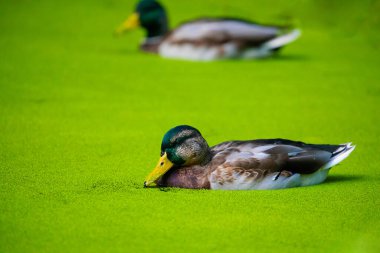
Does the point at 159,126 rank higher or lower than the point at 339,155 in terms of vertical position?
lower

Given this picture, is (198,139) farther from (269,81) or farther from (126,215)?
(269,81)

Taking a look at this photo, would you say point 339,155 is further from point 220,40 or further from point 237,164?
point 220,40

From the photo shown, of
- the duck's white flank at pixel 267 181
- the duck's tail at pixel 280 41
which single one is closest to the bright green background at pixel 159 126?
the duck's white flank at pixel 267 181

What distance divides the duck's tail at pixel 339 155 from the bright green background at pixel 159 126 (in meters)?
0.11

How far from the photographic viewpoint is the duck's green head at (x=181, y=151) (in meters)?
4.20

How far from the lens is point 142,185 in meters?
4.28

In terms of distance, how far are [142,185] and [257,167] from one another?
57 centimetres

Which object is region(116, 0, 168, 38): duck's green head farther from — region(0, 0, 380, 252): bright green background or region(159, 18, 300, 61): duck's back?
region(159, 18, 300, 61): duck's back

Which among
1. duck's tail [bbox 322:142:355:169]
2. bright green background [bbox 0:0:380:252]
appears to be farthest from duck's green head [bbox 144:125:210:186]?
duck's tail [bbox 322:142:355:169]

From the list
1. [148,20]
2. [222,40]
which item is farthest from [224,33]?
[148,20]

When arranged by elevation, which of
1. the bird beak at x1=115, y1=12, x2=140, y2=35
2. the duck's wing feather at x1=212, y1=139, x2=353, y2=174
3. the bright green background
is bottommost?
the bright green background

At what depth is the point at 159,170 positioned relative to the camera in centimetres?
422

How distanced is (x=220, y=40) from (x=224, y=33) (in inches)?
3.4

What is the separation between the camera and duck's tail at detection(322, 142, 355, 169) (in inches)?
168
